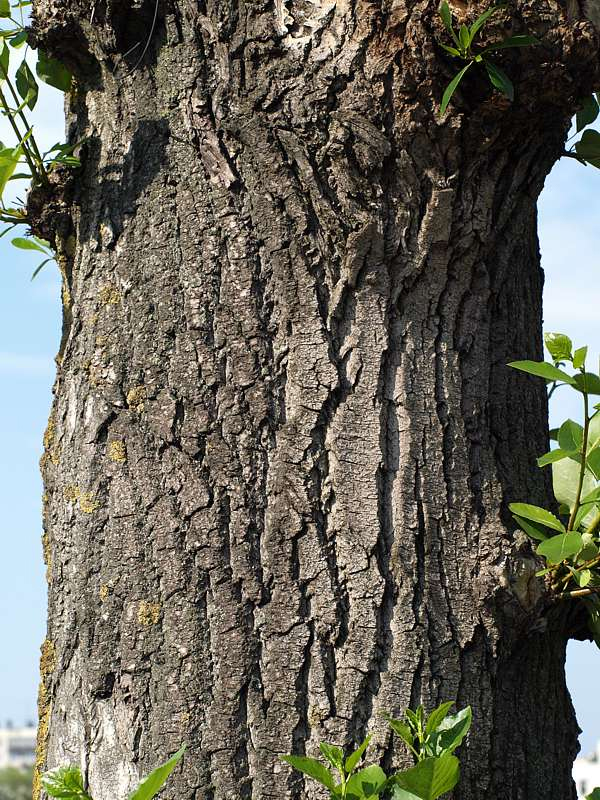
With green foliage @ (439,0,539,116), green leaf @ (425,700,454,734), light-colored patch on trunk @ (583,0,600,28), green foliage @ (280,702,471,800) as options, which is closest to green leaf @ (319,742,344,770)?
green foliage @ (280,702,471,800)

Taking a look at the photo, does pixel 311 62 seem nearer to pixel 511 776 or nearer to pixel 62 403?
pixel 62 403

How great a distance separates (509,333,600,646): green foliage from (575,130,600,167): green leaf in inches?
21.3

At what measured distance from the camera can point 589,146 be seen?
5.24ft

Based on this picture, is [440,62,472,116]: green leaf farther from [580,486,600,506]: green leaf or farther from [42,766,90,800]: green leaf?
[42,766,90,800]: green leaf

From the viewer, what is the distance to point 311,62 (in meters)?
1.26

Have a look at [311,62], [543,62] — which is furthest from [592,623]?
[311,62]

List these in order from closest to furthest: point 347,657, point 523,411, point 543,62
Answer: point 347,657 → point 543,62 → point 523,411

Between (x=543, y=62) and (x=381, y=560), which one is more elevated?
(x=543, y=62)

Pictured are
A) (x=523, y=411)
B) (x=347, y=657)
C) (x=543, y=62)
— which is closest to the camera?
(x=347, y=657)

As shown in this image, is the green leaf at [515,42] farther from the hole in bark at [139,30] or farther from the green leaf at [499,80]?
the hole in bark at [139,30]

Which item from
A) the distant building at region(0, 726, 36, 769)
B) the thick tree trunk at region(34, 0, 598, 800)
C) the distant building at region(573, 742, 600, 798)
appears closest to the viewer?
the thick tree trunk at region(34, 0, 598, 800)

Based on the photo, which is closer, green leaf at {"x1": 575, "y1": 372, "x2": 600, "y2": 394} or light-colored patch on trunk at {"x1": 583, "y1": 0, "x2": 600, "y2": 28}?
green leaf at {"x1": 575, "y1": 372, "x2": 600, "y2": 394}

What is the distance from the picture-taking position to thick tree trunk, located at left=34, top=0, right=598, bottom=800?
1171mm

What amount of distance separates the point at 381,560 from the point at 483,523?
0.57 ft
